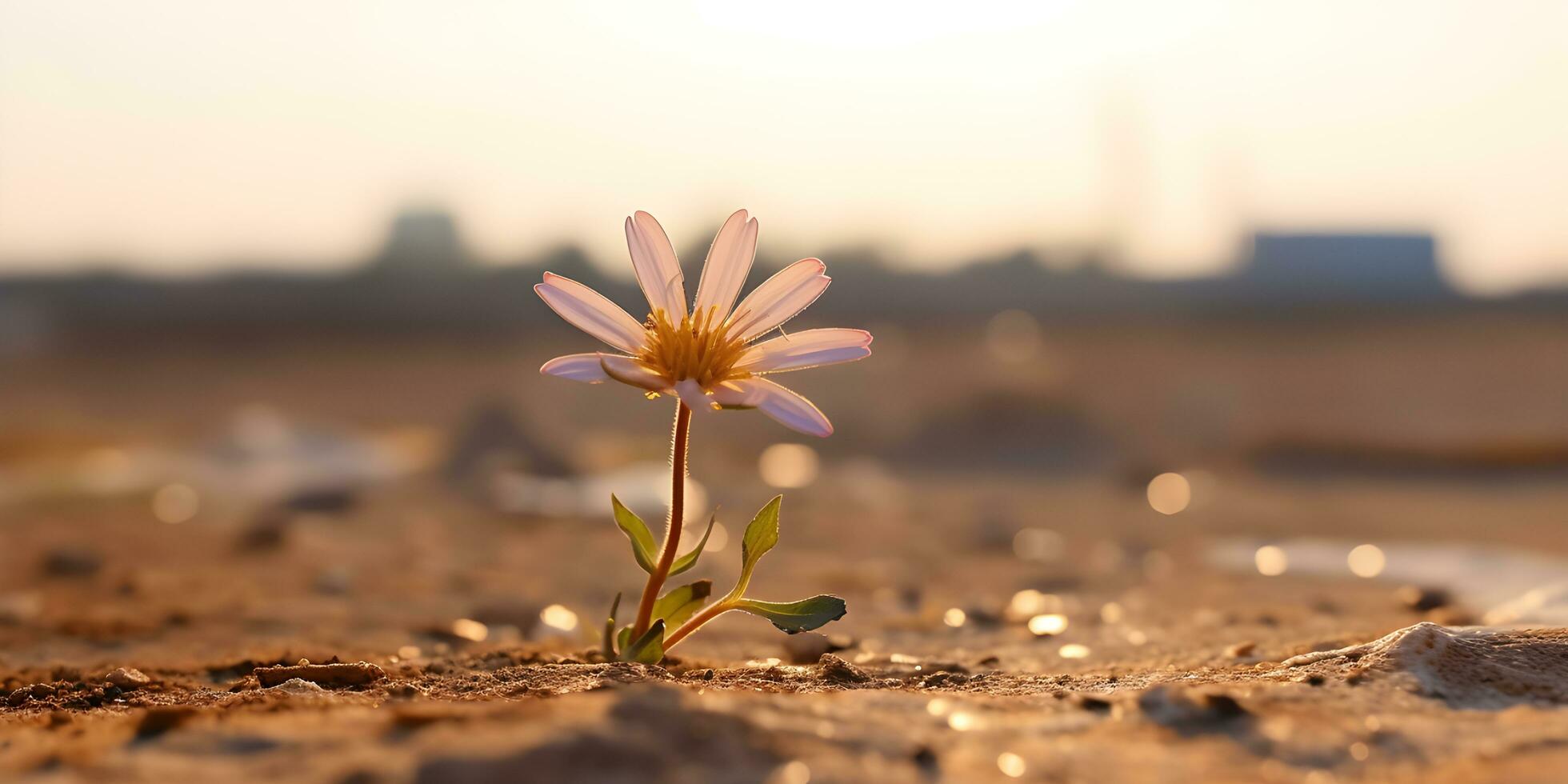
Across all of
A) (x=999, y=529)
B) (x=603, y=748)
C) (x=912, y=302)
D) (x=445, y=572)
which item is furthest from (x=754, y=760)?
(x=912, y=302)

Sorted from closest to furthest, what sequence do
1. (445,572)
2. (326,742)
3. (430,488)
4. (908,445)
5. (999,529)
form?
(326,742)
(445,572)
(999,529)
(430,488)
(908,445)

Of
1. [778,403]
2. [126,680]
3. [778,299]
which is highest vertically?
[778,299]

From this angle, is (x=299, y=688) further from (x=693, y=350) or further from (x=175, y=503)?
(x=175, y=503)

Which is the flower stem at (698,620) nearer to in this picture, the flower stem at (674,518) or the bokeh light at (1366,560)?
the flower stem at (674,518)

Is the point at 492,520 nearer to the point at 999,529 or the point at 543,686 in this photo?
the point at 999,529

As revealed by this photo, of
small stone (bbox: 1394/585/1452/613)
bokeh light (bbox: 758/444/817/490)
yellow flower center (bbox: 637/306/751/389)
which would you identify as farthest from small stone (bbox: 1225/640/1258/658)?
bokeh light (bbox: 758/444/817/490)

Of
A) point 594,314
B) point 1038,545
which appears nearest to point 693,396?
point 594,314

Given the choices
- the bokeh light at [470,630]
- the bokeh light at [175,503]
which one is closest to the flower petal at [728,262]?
the bokeh light at [470,630]
